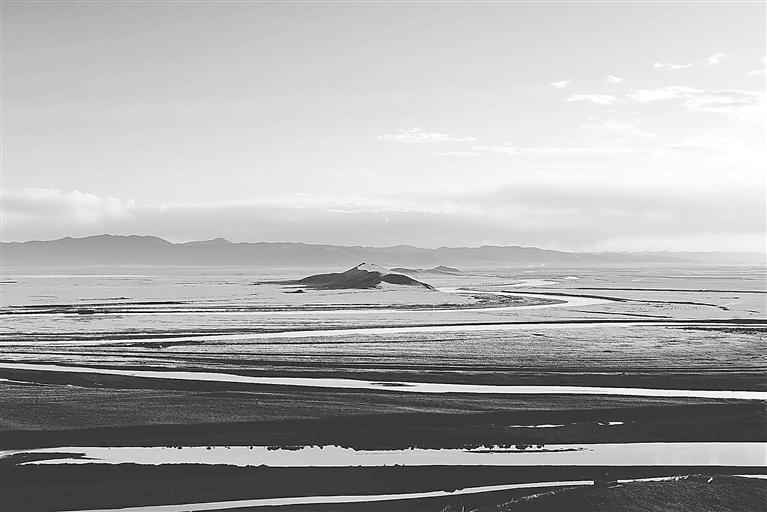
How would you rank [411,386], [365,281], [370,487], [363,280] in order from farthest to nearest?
1. [363,280]
2. [365,281]
3. [411,386]
4. [370,487]

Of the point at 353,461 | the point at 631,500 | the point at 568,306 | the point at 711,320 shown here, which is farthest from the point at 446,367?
the point at 568,306

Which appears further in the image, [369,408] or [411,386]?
[411,386]

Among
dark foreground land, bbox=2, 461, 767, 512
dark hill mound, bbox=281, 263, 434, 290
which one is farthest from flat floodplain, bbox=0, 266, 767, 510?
dark hill mound, bbox=281, 263, 434, 290

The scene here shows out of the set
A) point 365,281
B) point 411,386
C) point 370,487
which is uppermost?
point 365,281

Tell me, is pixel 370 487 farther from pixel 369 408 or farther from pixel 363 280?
pixel 363 280

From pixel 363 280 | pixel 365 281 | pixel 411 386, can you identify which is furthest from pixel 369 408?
pixel 363 280

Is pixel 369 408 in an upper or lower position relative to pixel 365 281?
lower

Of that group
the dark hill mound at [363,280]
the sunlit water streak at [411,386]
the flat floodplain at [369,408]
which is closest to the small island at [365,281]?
the dark hill mound at [363,280]

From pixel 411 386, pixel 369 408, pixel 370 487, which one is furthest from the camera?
pixel 411 386

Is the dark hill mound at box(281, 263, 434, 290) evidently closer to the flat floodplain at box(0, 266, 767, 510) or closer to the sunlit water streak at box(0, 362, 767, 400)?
the flat floodplain at box(0, 266, 767, 510)

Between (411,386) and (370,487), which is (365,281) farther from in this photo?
(370,487)

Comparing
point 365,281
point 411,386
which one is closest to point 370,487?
point 411,386
